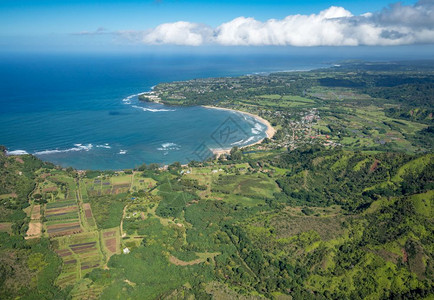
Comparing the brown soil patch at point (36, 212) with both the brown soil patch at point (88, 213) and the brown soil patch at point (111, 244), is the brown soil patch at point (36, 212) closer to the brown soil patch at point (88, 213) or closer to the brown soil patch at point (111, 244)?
the brown soil patch at point (88, 213)

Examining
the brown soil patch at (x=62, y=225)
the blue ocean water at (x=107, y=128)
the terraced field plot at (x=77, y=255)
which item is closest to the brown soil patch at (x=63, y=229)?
the brown soil patch at (x=62, y=225)

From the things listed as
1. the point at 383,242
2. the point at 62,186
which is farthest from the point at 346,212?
the point at 62,186

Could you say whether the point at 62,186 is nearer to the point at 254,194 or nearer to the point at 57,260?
the point at 57,260

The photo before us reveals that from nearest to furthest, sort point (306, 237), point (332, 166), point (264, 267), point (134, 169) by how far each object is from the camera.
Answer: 1. point (264, 267)
2. point (306, 237)
3. point (332, 166)
4. point (134, 169)

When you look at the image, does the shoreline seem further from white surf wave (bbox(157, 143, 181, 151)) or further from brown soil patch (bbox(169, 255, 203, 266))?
brown soil patch (bbox(169, 255, 203, 266))

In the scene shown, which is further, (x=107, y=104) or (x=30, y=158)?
(x=107, y=104)

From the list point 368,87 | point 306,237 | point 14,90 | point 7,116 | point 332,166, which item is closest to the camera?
point 306,237

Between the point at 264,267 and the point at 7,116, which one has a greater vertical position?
the point at 7,116
